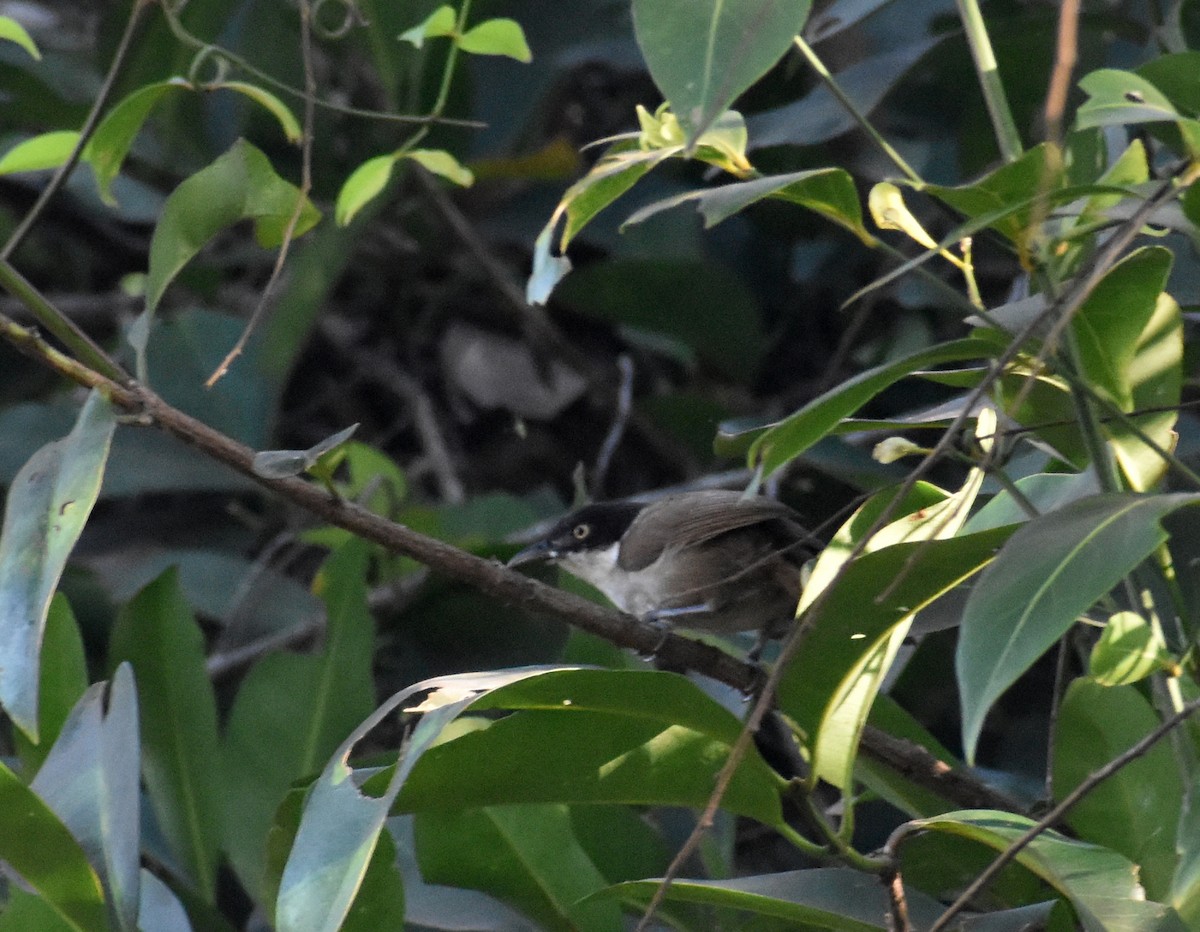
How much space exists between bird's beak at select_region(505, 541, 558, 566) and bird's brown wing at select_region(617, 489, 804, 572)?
0.20 m

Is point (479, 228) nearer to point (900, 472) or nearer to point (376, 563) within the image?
point (376, 563)

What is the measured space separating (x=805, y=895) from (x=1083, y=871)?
14.2 inches

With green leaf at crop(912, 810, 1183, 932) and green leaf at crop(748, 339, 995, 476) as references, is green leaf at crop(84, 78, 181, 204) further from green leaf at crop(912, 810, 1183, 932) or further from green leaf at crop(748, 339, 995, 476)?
green leaf at crop(912, 810, 1183, 932)

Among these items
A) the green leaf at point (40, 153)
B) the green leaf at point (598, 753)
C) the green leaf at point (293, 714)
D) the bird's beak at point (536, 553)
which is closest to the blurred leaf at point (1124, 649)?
the green leaf at point (598, 753)

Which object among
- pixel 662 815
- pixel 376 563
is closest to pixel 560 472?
pixel 376 563

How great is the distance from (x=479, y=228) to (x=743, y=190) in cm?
303

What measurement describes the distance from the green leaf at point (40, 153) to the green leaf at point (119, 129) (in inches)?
2.7

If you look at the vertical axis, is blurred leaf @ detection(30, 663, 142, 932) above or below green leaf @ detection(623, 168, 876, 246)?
below

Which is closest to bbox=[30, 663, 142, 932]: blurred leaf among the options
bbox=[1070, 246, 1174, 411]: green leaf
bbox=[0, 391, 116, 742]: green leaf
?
bbox=[0, 391, 116, 742]: green leaf

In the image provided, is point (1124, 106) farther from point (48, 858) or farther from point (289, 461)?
point (48, 858)

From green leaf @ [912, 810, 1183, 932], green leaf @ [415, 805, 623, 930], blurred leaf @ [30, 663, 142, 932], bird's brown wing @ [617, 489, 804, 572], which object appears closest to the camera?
green leaf @ [912, 810, 1183, 932]

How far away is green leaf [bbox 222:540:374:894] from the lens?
2.79 m

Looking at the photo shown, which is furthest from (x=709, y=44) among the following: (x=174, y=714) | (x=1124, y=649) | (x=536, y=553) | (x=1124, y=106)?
(x=536, y=553)

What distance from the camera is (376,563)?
4055mm
